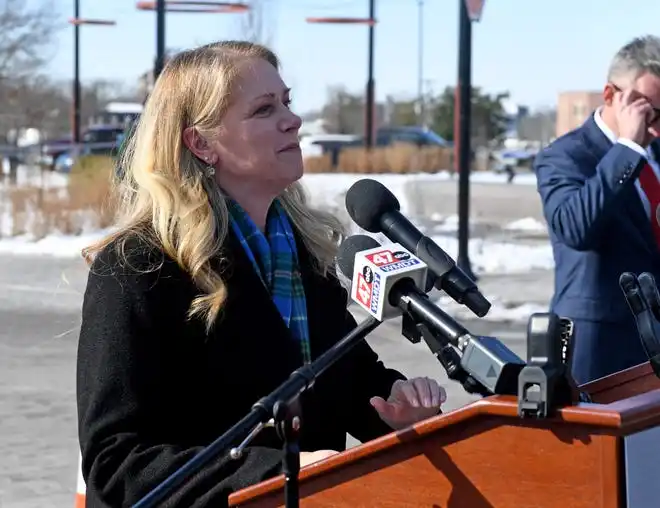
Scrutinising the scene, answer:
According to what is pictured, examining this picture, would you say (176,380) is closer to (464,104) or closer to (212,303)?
(212,303)

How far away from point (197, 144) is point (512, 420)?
1.38 meters

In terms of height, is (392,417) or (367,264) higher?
(367,264)

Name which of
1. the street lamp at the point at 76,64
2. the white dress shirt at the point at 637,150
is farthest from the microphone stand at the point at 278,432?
the street lamp at the point at 76,64

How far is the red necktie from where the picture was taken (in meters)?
4.50

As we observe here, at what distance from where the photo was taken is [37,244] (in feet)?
61.6

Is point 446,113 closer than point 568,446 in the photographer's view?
→ No

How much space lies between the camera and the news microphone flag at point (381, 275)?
7.09 feet

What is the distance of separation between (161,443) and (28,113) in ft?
141

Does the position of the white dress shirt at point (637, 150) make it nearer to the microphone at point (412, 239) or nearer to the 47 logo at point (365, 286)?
the microphone at point (412, 239)

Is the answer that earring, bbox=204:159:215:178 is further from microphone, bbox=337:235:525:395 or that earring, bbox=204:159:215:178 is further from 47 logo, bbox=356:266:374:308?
47 logo, bbox=356:266:374:308

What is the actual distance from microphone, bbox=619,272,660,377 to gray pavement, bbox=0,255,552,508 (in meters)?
1.78

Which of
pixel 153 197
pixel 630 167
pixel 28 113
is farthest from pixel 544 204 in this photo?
pixel 28 113

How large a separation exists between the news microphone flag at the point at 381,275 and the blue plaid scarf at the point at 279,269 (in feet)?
2.42

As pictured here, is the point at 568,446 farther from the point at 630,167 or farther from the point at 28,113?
the point at 28,113
